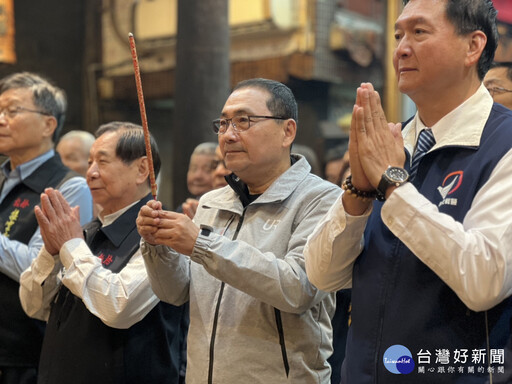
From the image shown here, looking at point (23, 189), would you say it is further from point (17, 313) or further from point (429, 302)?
point (429, 302)

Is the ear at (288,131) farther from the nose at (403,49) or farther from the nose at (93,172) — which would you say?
the nose at (93,172)

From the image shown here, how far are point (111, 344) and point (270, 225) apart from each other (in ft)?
2.69

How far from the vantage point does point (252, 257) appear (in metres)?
2.34

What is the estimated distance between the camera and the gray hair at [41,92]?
389cm

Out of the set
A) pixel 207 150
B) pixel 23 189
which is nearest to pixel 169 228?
pixel 23 189

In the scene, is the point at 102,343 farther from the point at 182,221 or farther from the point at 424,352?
the point at 424,352

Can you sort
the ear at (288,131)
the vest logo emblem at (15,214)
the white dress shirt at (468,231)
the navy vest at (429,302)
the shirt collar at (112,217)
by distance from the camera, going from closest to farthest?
the white dress shirt at (468,231), the navy vest at (429,302), the ear at (288,131), the shirt collar at (112,217), the vest logo emblem at (15,214)

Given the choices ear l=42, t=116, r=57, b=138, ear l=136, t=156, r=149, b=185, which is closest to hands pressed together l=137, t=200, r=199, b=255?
ear l=136, t=156, r=149, b=185

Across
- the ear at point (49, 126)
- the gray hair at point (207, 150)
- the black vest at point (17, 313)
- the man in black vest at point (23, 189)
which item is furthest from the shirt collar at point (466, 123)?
the gray hair at point (207, 150)

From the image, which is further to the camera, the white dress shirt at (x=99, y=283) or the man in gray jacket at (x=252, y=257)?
the white dress shirt at (x=99, y=283)

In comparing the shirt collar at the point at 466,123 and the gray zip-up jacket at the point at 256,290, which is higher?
the shirt collar at the point at 466,123

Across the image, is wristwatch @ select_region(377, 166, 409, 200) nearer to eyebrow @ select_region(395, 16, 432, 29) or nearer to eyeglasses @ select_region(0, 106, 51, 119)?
eyebrow @ select_region(395, 16, 432, 29)

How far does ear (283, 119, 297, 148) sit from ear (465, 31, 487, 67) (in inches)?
34.7

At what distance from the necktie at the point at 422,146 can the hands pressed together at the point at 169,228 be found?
73 centimetres
